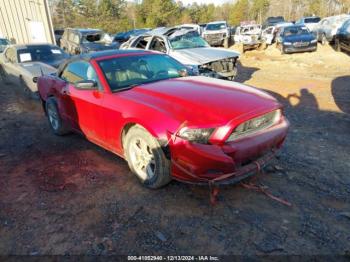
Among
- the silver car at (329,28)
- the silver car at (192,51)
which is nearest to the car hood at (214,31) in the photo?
the silver car at (329,28)

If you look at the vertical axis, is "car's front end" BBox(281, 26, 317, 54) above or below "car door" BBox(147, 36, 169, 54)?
below

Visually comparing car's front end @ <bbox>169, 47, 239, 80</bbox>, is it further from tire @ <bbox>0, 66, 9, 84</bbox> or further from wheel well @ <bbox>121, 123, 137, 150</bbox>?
tire @ <bbox>0, 66, 9, 84</bbox>

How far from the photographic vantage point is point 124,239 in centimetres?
294

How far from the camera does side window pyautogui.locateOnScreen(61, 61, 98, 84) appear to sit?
14.4 ft

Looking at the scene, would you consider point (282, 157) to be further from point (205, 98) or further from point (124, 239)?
point (124, 239)

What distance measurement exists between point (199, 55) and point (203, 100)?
556cm

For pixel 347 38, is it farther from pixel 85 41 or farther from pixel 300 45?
pixel 85 41

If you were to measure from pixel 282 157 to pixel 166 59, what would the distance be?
238 cm

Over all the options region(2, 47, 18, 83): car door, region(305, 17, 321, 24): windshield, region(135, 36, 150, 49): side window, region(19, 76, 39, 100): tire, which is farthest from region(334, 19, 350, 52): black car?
region(2, 47, 18, 83): car door

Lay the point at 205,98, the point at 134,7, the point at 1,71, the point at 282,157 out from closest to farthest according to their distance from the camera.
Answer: the point at 205,98
the point at 282,157
the point at 1,71
the point at 134,7

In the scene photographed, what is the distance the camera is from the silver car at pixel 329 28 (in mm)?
18234

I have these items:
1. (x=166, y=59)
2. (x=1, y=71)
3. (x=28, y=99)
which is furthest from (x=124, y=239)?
(x=1, y=71)

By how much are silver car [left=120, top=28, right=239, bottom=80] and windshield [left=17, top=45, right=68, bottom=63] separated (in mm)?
2372

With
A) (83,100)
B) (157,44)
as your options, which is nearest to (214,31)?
(157,44)
